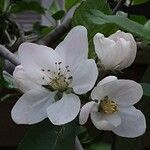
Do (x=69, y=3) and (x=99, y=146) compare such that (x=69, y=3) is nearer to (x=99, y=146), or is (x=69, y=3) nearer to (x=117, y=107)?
(x=99, y=146)

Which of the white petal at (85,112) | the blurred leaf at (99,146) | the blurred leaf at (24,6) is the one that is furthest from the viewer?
the blurred leaf at (24,6)

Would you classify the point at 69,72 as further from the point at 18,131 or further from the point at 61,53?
the point at 18,131

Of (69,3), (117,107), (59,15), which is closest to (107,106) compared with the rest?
(117,107)

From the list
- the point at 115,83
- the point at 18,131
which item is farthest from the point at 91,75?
the point at 18,131

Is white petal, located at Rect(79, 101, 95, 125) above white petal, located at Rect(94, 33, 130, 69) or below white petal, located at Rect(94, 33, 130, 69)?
below

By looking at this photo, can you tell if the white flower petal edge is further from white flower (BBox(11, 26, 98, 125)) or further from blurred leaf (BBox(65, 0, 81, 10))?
blurred leaf (BBox(65, 0, 81, 10))

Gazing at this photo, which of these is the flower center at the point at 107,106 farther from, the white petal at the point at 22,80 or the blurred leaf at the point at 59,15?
the blurred leaf at the point at 59,15

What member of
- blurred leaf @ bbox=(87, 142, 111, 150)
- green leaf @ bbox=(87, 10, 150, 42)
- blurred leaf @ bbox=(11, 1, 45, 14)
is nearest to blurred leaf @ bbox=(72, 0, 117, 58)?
green leaf @ bbox=(87, 10, 150, 42)

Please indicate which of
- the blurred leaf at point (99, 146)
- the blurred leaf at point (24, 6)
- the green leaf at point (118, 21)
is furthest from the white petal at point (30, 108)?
the blurred leaf at point (24, 6)
